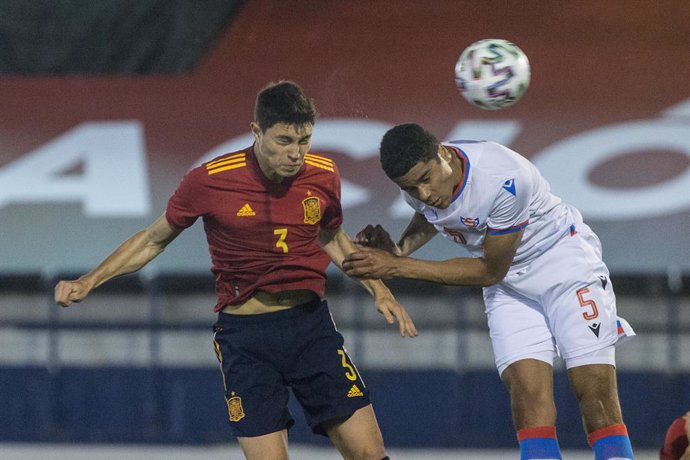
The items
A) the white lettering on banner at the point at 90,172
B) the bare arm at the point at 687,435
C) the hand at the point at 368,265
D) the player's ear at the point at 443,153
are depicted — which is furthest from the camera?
the white lettering on banner at the point at 90,172

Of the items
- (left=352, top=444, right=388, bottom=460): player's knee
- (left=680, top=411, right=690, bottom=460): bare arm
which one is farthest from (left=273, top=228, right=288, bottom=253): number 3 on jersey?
(left=680, top=411, right=690, bottom=460): bare arm

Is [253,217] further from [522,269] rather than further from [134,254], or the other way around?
[522,269]

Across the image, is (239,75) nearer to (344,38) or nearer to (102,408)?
(344,38)

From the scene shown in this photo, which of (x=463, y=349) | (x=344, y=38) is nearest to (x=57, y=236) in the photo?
(x=344, y=38)

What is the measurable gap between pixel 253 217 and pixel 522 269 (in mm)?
1084

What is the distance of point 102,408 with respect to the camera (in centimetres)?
838

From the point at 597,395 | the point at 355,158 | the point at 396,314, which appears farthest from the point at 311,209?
the point at 355,158

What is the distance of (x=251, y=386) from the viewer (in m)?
4.61

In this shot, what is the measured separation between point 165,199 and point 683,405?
3.63m

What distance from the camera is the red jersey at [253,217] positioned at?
15.2 feet

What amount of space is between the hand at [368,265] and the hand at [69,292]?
973mm

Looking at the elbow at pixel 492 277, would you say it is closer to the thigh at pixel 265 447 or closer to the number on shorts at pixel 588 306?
the number on shorts at pixel 588 306

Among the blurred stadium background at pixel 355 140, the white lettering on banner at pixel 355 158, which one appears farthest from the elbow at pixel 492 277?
the white lettering on banner at pixel 355 158

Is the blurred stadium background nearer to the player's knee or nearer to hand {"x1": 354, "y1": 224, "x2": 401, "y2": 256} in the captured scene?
hand {"x1": 354, "y1": 224, "x2": 401, "y2": 256}
